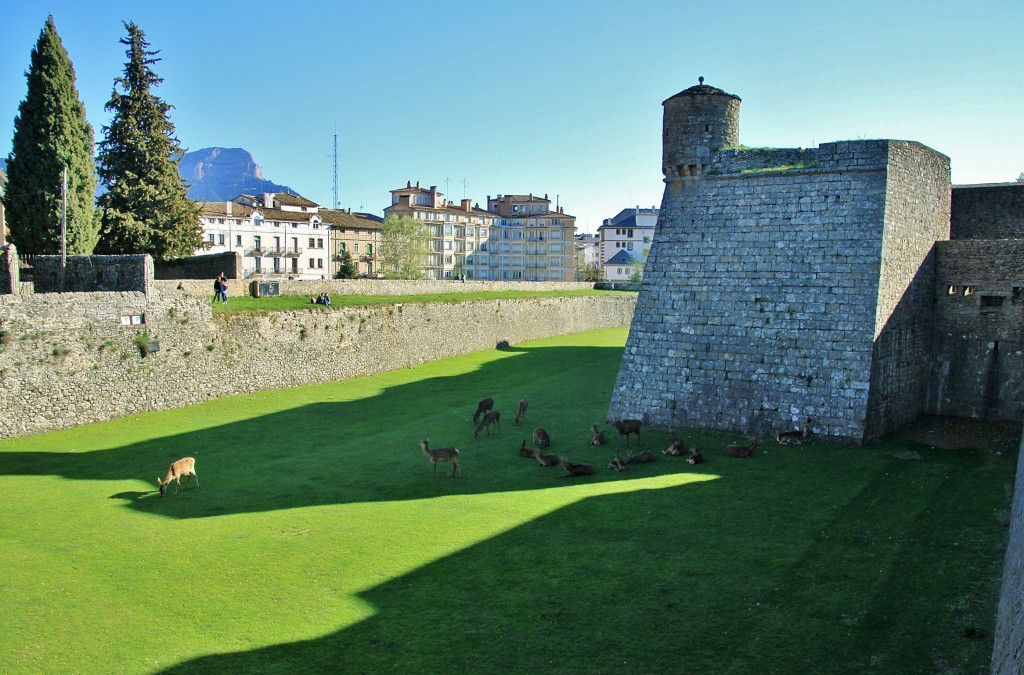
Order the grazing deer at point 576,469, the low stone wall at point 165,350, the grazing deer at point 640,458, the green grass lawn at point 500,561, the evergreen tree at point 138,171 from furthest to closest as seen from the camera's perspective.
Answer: the evergreen tree at point 138,171
the low stone wall at point 165,350
the grazing deer at point 640,458
the grazing deer at point 576,469
the green grass lawn at point 500,561

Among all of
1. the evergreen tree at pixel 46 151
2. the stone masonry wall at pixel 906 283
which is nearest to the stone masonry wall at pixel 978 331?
the stone masonry wall at pixel 906 283

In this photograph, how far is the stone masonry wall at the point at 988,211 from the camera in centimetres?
2342

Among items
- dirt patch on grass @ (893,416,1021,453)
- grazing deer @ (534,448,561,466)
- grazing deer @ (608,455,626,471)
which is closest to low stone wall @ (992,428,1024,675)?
grazing deer @ (608,455,626,471)

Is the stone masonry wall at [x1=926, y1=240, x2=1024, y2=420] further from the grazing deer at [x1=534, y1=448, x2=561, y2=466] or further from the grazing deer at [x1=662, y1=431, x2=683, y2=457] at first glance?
the grazing deer at [x1=534, y1=448, x2=561, y2=466]

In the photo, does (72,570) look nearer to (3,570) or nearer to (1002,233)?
(3,570)

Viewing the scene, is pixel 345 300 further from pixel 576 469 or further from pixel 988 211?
pixel 988 211

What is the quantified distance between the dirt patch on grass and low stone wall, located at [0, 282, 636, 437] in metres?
21.8

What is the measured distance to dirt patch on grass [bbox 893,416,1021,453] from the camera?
733 inches

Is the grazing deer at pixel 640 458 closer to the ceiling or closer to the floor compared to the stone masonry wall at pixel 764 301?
closer to the floor

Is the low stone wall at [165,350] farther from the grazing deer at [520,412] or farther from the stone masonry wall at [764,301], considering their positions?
the stone masonry wall at [764,301]

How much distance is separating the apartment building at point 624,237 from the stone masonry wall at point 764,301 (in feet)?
296

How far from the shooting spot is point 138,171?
1485 inches

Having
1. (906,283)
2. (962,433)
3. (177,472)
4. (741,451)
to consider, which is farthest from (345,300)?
(962,433)

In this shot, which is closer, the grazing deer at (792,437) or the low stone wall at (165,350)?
the grazing deer at (792,437)
